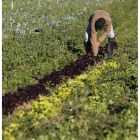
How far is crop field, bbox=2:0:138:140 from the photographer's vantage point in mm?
3629

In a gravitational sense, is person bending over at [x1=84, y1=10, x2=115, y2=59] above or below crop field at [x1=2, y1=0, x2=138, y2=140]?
above

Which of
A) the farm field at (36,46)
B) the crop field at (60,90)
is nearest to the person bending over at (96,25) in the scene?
the crop field at (60,90)

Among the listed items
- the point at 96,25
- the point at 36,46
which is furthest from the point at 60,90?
the point at 36,46

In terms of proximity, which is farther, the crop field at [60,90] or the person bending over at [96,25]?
the person bending over at [96,25]

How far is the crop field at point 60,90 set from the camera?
143 inches

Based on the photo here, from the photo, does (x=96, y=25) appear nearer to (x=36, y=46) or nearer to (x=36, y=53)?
(x=36, y=53)

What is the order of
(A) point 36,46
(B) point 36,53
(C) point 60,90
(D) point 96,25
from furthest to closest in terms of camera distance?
(A) point 36,46 < (B) point 36,53 < (D) point 96,25 < (C) point 60,90

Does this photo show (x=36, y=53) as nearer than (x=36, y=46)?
Yes

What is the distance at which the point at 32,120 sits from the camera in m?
3.69

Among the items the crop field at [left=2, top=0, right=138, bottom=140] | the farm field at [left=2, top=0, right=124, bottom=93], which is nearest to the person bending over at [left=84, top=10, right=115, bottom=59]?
the crop field at [left=2, top=0, right=138, bottom=140]

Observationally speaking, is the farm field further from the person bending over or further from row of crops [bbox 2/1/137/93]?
the person bending over

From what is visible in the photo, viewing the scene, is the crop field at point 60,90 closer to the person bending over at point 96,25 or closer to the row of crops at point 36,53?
the row of crops at point 36,53

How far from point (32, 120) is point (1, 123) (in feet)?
1.91

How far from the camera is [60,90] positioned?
4750 millimetres
